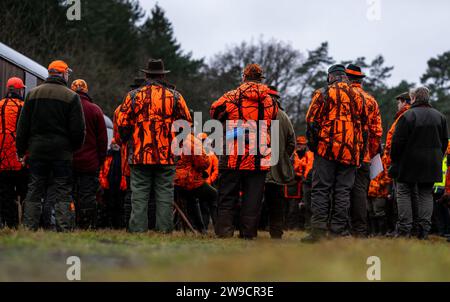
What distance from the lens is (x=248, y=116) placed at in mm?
8461

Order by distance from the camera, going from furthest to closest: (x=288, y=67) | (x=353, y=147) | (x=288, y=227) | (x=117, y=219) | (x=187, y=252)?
(x=288, y=67) → (x=288, y=227) → (x=117, y=219) → (x=353, y=147) → (x=187, y=252)

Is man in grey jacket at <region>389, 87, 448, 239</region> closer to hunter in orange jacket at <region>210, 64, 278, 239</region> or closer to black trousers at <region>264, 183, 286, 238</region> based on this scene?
black trousers at <region>264, 183, 286, 238</region>

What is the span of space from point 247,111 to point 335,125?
1106 mm

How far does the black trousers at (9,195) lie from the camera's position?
9.43 m

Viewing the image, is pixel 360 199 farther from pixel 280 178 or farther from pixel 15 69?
pixel 15 69

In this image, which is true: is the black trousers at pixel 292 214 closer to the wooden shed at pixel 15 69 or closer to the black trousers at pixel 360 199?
the wooden shed at pixel 15 69

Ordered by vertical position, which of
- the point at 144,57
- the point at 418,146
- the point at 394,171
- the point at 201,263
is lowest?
the point at 201,263

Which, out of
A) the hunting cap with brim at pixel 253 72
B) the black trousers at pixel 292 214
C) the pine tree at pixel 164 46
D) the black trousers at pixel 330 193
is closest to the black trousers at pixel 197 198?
the hunting cap with brim at pixel 253 72

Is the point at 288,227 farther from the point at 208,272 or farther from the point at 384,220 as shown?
the point at 208,272

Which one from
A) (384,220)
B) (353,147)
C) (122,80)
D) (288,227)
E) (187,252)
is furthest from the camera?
(122,80)

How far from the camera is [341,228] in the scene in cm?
816

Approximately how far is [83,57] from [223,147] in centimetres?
3358

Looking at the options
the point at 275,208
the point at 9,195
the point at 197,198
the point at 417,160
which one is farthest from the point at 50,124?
the point at 417,160
